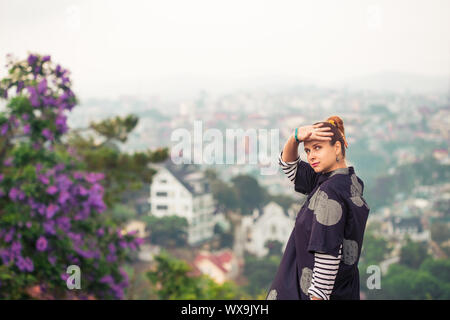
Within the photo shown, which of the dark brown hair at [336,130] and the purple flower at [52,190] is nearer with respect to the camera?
the dark brown hair at [336,130]

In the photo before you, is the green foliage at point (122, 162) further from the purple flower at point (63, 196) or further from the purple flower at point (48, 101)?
the purple flower at point (63, 196)

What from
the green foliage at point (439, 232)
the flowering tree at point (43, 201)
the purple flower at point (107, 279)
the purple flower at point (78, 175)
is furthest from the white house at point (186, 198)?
the purple flower at point (78, 175)

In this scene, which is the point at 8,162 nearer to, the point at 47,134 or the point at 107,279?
the point at 47,134

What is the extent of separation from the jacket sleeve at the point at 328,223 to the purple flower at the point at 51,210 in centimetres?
250

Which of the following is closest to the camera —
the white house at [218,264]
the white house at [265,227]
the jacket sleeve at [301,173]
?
the jacket sleeve at [301,173]

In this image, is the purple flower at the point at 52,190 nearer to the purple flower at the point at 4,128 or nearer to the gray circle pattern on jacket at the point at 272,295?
the purple flower at the point at 4,128

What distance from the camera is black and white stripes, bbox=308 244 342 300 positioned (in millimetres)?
1094

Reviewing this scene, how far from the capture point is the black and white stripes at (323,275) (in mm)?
1094

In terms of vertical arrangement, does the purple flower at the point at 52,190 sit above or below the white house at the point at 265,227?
above

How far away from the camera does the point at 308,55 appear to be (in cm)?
→ 1400

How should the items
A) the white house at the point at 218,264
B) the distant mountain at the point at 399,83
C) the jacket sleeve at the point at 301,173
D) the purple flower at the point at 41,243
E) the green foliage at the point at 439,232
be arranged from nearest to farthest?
the jacket sleeve at the point at 301,173, the purple flower at the point at 41,243, the green foliage at the point at 439,232, the white house at the point at 218,264, the distant mountain at the point at 399,83

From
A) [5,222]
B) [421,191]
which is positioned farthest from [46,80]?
[421,191]

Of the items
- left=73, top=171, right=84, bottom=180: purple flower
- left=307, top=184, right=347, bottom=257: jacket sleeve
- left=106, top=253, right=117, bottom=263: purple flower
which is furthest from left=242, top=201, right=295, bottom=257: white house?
left=307, top=184, right=347, bottom=257: jacket sleeve

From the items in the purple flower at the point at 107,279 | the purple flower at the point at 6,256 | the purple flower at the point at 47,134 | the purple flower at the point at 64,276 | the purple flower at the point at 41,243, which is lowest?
the purple flower at the point at 107,279
